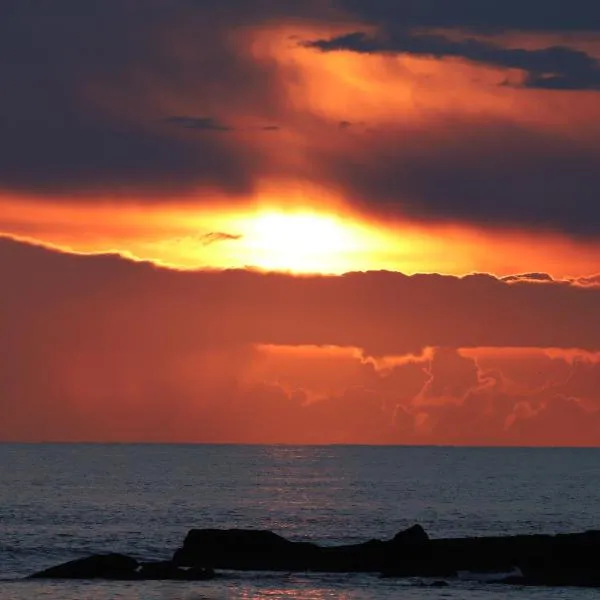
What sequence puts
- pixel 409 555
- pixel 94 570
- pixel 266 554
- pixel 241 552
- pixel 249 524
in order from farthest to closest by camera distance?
1. pixel 249 524
2. pixel 266 554
3. pixel 241 552
4. pixel 409 555
5. pixel 94 570

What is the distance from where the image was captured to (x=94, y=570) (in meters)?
87.2

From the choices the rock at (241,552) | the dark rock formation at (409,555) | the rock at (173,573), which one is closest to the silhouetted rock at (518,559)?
the dark rock formation at (409,555)

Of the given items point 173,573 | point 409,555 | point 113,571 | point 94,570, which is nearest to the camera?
point 94,570

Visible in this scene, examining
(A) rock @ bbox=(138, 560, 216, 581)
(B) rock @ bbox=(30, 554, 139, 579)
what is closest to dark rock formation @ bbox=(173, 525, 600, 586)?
(A) rock @ bbox=(138, 560, 216, 581)

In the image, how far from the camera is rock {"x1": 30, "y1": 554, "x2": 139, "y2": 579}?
8662 cm

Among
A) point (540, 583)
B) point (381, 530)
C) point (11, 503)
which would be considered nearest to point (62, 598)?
point (540, 583)

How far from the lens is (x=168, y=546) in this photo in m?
109

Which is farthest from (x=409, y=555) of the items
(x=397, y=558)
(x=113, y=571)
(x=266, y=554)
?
(x=113, y=571)

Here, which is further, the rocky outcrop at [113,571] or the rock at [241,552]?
the rock at [241,552]

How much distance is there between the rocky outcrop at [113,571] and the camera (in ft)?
285

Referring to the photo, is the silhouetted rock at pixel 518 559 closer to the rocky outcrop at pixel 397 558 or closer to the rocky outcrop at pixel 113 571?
the rocky outcrop at pixel 397 558

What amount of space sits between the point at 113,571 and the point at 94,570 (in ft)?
3.58

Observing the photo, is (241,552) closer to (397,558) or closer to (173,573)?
(173,573)

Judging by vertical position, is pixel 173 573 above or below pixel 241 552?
below
